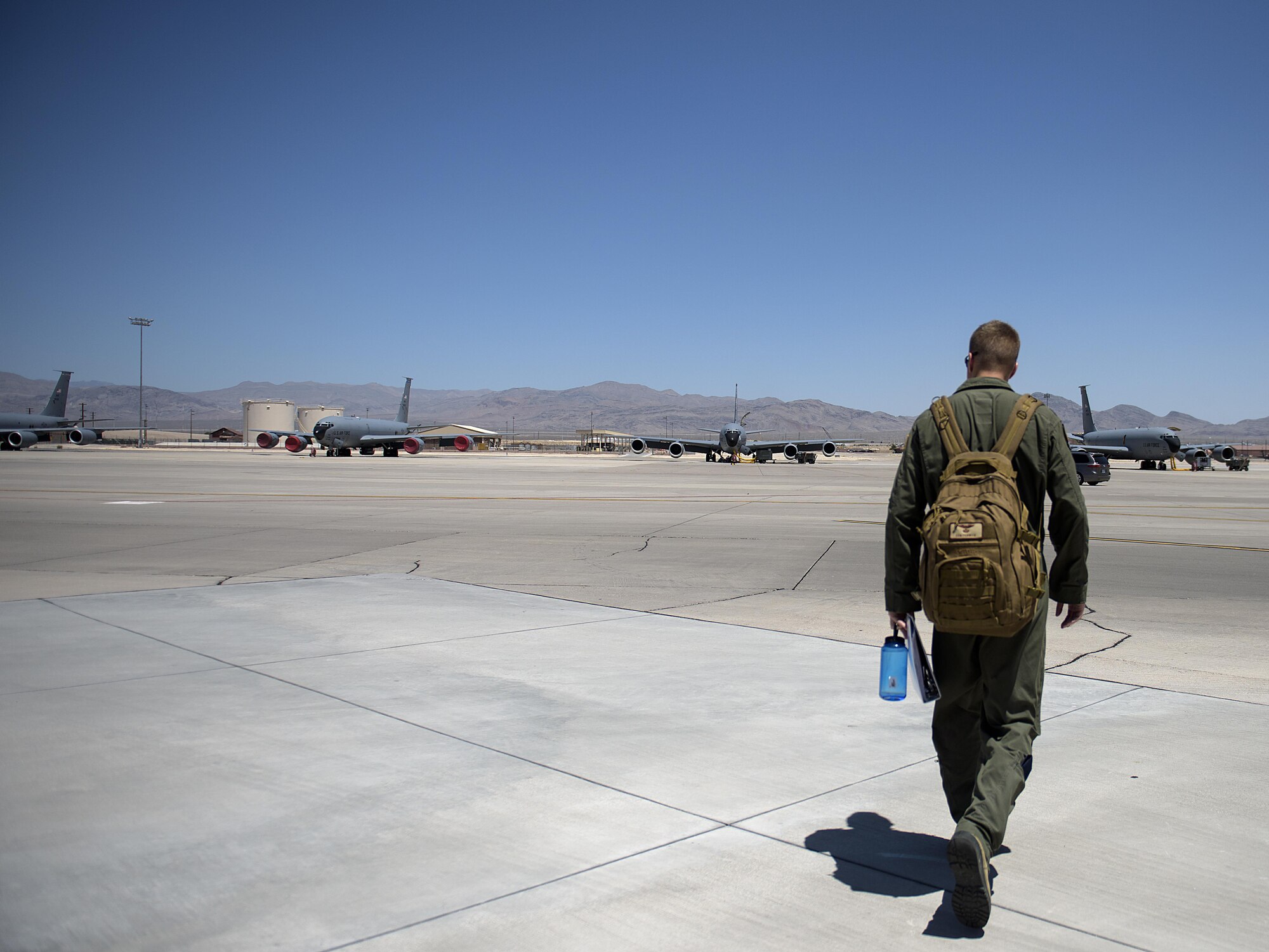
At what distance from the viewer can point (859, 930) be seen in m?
2.97

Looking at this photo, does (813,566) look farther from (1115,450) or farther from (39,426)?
(39,426)

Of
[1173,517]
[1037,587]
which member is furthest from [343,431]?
[1037,587]

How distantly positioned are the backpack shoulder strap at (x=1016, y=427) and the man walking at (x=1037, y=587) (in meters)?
0.01

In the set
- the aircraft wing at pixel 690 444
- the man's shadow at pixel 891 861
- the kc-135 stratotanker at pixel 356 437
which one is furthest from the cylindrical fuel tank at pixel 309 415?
the man's shadow at pixel 891 861

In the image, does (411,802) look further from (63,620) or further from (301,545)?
(301,545)

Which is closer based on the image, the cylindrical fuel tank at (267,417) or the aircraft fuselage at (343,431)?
the aircraft fuselage at (343,431)

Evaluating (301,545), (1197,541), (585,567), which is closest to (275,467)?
(301,545)

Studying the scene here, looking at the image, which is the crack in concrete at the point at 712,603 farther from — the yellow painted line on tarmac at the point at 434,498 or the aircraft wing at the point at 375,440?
the aircraft wing at the point at 375,440

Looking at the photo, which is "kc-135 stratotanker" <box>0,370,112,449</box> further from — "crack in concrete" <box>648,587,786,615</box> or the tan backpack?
the tan backpack

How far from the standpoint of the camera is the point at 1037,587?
3.19 meters

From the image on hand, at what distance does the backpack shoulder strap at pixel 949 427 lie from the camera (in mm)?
3422

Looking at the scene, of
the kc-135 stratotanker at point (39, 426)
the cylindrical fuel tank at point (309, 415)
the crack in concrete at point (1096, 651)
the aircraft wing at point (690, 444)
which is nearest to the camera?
the crack in concrete at point (1096, 651)

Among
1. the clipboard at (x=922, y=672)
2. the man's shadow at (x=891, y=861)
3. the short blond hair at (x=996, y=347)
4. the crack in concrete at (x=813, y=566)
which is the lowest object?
the man's shadow at (x=891, y=861)

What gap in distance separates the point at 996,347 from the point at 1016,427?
0.42 metres
